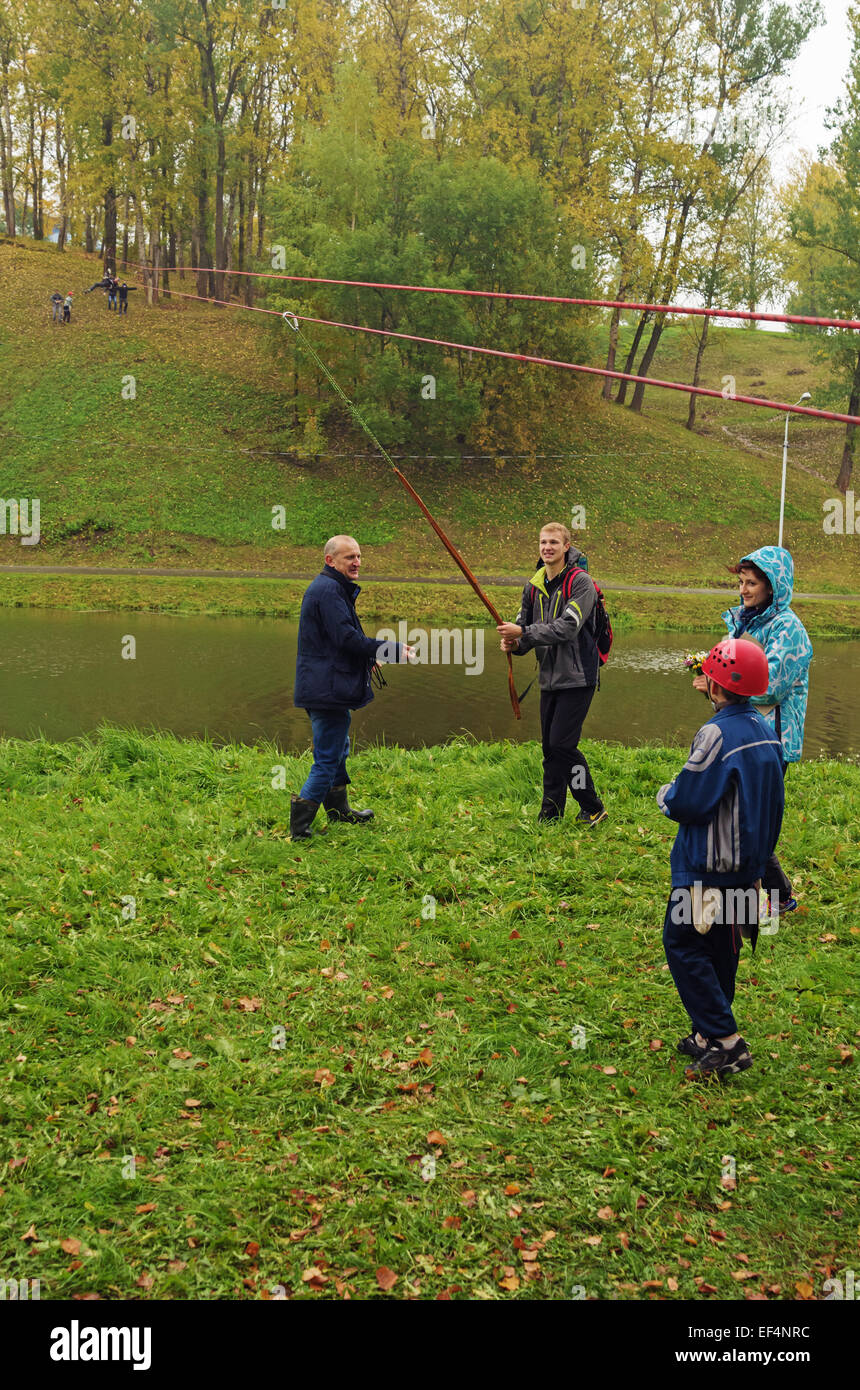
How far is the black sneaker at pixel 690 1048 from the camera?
4676 millimetres

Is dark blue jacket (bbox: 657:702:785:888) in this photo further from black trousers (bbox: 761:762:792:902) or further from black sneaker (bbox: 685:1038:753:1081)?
black trousers (bbox: 761:762:792:902)

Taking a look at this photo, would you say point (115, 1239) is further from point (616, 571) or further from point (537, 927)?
point (616, 571)

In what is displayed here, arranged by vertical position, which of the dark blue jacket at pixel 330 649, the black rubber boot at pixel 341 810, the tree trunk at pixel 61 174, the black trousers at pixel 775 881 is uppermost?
the tree trunk at pixel 61 174

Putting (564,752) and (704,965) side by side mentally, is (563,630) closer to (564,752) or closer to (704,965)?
(564,752)

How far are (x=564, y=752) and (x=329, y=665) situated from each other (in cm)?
180

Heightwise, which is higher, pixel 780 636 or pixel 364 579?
pixel 364 579

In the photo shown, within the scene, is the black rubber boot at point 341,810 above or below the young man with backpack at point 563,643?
below

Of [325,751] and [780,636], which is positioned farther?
[325,751]

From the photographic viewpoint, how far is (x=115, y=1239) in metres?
3.50

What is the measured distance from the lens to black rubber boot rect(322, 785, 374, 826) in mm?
7719

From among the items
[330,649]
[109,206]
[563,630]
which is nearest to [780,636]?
[563,630]

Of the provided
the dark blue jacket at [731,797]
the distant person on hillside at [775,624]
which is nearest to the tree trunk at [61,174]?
the distant person on hillside at [775,624]

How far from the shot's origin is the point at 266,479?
31.8 m

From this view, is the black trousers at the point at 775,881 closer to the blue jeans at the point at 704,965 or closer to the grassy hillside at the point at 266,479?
the blue jeans at the point at 704,965
